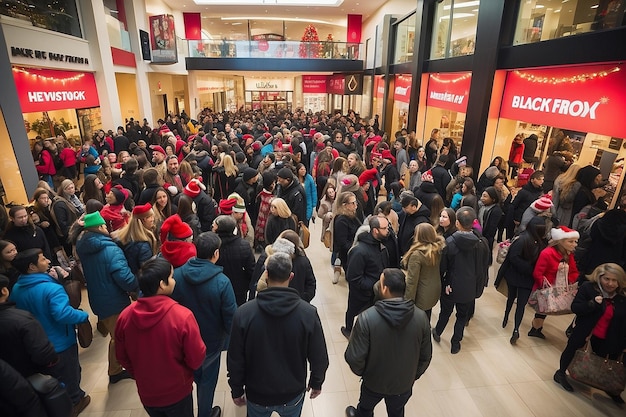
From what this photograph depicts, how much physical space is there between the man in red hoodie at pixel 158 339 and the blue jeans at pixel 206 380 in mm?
488

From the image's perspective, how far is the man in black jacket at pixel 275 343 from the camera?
7.09 ft

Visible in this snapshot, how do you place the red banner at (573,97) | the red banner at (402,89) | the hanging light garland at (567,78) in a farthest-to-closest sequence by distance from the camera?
the red banner at (402,89), the hanging light garland at (567,78), the red banner at (573,97)

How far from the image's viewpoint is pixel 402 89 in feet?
43.6

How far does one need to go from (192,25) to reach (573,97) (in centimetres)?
2342

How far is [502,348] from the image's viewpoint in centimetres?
423

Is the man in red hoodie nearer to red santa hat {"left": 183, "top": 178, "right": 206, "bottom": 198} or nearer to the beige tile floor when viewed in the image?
the beige tile floor

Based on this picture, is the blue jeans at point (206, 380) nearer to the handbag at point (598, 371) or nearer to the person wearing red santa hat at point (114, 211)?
the person wearing red santa hat at point (114, 211)

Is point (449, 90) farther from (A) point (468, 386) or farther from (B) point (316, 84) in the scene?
(B) point (316, 84)

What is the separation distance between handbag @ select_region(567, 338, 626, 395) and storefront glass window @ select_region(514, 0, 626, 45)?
14.0ft

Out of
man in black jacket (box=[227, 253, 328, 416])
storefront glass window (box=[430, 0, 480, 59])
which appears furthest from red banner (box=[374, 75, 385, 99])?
man in black jacket (box=[227, 253, 328, 416])

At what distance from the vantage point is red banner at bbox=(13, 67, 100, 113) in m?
8.04

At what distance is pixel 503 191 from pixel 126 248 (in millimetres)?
5628

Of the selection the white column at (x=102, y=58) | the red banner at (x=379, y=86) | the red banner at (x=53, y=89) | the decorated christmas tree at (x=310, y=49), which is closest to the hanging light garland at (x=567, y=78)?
the red banner at (x=379, y=86)

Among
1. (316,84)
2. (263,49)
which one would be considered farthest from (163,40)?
(316,84)
